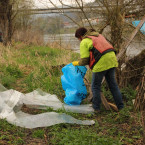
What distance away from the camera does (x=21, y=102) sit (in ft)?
13.3

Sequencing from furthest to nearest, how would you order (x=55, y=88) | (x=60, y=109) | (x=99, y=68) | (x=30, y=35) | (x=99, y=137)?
(x=30, y=35), (x=55, y=88), (x=60, y=109), (x=99, y=68), (x=99, y=137)

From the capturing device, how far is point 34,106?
4078 mm

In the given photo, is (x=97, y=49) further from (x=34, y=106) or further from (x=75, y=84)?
(x=34, y=106)

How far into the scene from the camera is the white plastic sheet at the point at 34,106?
11.0 feet

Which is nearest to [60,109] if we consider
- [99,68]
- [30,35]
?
[99,68]

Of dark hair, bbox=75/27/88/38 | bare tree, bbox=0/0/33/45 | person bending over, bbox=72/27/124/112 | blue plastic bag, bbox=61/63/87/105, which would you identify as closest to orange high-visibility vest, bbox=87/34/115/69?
person bending over, bbox=72/27/124/112

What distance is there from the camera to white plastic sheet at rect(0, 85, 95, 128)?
337 cm

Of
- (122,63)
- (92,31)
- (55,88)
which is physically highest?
(92,31)

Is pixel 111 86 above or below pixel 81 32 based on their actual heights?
below

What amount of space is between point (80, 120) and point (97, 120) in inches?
13.0

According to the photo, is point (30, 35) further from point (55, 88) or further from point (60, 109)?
point (60, 109)

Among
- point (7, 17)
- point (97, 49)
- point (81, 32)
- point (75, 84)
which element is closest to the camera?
point (97, 49)

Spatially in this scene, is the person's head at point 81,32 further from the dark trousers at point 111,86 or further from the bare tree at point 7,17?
the bare tree at point 7,17

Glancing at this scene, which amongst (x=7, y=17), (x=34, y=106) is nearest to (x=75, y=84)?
(x=34, y=106)
